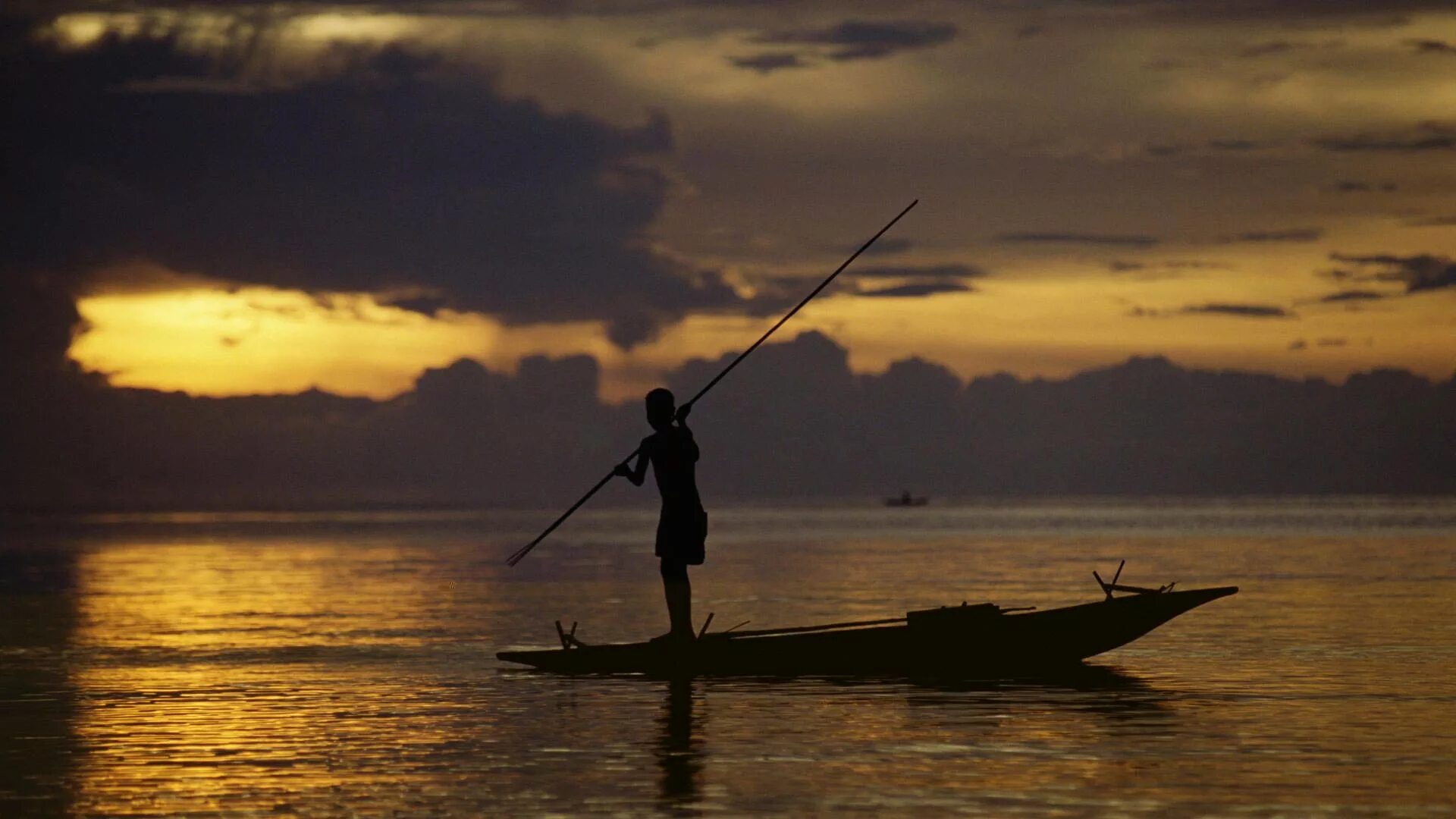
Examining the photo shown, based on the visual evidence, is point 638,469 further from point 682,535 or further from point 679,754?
point 679,754

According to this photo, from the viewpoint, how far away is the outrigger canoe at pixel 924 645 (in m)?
19.4

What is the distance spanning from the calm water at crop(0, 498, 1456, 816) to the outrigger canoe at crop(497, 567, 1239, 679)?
0.45 meters

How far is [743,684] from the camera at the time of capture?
61.4 feet

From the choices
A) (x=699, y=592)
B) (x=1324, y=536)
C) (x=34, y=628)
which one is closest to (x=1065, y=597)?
(x=699, y=592)

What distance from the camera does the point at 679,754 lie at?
13.7 m

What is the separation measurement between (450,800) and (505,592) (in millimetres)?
29489

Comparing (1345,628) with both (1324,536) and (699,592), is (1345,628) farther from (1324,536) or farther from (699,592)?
(1324,536)

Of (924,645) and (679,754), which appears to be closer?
(679,754)

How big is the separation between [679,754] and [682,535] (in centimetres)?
515

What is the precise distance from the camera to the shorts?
61.2 feet

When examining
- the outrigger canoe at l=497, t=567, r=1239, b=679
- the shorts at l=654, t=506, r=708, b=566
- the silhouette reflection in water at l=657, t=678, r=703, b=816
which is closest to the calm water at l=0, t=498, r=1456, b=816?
the silhouette reflection in water at l=657, t=678, r=703, b=816

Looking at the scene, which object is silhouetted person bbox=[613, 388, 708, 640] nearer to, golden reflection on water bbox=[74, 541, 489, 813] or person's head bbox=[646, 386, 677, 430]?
person's head bbox=[646, 386, 677, 430]

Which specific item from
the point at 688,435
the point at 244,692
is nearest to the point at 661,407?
the point at 688,435

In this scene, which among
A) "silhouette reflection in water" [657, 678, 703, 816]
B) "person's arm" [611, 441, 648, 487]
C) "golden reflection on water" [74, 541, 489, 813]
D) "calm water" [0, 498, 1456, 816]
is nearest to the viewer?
Answer: "silhouette reflection in water" [657, 678, 703, 816]
